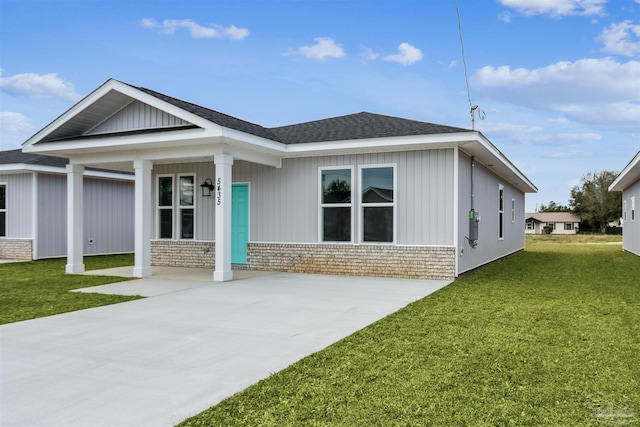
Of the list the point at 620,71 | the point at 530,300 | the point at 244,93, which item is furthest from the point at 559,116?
the point at 530,300

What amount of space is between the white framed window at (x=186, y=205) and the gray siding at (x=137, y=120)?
225cm

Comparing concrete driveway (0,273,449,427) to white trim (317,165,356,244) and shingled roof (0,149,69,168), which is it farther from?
shingled roof (0,149,69,168)

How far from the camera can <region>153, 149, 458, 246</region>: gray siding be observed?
387 inches

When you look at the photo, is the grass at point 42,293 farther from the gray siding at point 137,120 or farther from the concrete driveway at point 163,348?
the gray siding at point 137,120

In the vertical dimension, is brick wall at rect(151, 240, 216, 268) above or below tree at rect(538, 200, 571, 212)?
below

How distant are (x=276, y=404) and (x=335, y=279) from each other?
266 inches

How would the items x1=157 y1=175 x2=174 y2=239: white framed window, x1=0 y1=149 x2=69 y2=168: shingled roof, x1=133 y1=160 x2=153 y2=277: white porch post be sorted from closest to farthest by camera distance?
x1=133 y1=160 x2=153 y2=277: white porch post, x1=157 y1=175 x2=174 y2=239: white framed window, x1=0 y1=149 x2=69 y2=168: shingled roof

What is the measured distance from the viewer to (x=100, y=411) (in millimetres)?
3031

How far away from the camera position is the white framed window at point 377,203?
33.6 ft

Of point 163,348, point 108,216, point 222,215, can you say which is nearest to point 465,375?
point 163,348

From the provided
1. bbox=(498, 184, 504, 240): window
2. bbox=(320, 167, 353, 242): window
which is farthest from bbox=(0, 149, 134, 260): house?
bbox=(498, 184, 504, 240): window

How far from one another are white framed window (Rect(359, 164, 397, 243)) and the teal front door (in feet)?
9.49

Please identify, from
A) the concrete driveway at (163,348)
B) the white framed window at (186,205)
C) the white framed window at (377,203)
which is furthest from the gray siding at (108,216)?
the white framed window at (377,203)

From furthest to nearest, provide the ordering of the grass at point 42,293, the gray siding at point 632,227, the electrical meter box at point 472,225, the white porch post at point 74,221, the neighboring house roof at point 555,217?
the neighboring house roof at point 555,217 < the gray siding at point 632,227 < the white porch post at point 74,221 < the electrical meter box at point 472,225 < the grass at point 42,293
